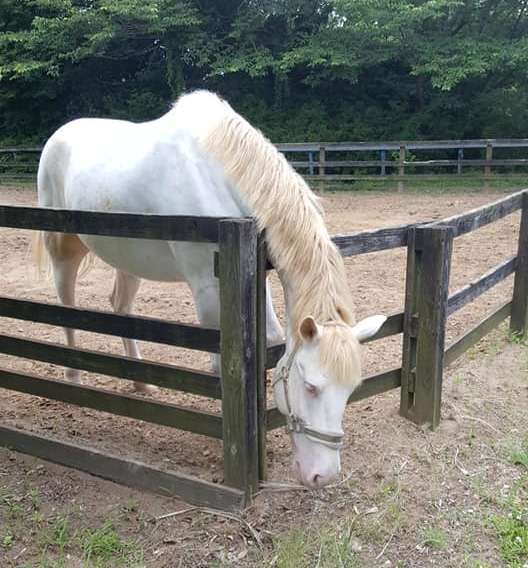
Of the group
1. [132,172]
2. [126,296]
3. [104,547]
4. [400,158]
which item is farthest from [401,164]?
[104,547]

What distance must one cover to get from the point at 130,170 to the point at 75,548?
2047 millimetres

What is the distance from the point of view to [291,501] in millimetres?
2633

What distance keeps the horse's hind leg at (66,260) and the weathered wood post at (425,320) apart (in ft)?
7.88

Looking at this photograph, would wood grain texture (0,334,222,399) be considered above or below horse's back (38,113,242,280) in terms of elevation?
below

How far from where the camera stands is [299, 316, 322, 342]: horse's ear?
2274 millimetres

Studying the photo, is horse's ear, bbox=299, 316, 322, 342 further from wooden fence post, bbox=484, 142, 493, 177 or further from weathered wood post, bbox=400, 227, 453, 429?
wooden fence post, bbox=484, 142, 493, 177

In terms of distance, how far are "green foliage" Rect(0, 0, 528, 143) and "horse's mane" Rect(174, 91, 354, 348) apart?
14408 millimetres

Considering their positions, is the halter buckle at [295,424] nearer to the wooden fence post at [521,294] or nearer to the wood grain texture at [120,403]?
the wood grain texture at [120,403]

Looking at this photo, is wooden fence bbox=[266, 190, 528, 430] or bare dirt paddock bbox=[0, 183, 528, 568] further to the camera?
wooden fence bbox=[266, 190, 528, 430]

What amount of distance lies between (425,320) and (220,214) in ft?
4.25

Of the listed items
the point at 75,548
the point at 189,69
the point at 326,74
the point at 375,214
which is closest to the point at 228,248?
the point at 75,548

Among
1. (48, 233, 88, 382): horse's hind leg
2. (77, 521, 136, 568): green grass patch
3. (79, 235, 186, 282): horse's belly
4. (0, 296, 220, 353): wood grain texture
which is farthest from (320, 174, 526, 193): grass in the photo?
(77, 521, 136, 568): green grass patch

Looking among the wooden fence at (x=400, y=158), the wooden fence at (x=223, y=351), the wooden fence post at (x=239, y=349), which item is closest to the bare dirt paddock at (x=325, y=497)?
the wooden fence at (x=223, y=351)

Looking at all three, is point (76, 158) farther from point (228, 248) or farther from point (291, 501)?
point (291, 501)
